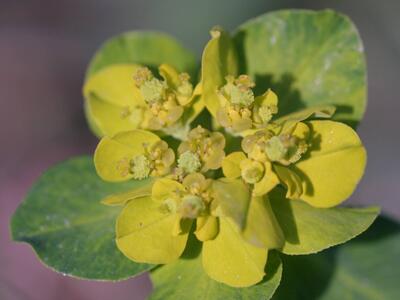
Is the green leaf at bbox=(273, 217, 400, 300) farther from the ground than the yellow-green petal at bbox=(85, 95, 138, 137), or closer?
closer

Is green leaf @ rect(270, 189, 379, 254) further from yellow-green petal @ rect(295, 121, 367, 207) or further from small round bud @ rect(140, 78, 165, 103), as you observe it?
small round bud @ rect(140, 78, 165, 103)

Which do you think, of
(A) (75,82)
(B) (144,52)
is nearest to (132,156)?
Answer: (B) (144,52)

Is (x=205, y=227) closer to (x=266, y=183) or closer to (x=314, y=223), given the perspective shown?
(x=266, y=183)

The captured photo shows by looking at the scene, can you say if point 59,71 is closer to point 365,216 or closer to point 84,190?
point 84,190

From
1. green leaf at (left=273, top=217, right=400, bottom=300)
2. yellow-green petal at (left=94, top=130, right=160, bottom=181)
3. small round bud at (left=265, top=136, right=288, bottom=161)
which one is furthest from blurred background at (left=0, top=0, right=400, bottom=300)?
small round bud at (left=265, top=136, right=288, bottom=161)

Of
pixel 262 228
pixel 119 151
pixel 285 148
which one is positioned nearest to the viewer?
pixel 262 228

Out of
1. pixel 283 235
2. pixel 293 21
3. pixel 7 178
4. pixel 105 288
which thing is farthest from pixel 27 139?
pixel 283 235
